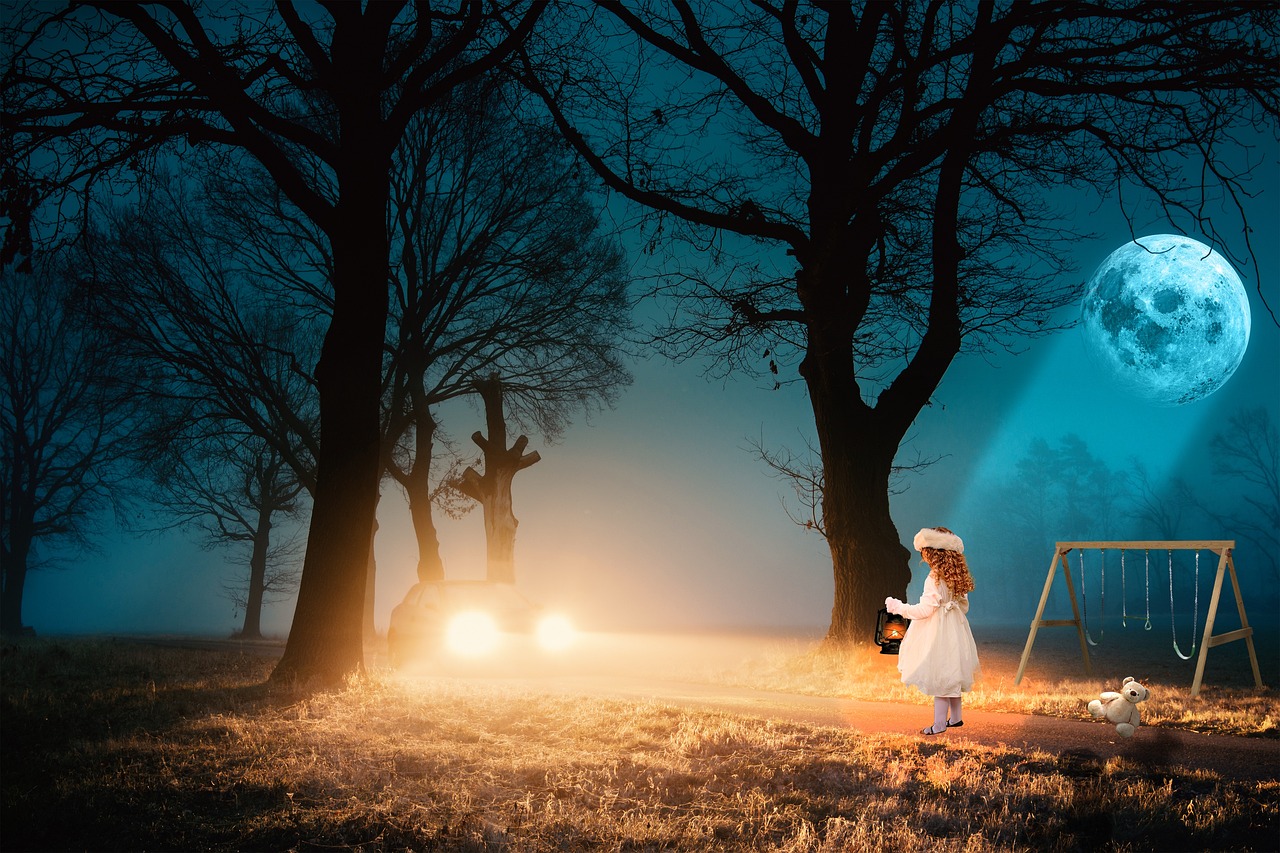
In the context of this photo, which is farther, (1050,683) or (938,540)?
(1050,683)

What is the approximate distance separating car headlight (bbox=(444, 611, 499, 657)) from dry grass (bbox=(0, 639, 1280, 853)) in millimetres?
6640

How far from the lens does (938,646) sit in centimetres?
832

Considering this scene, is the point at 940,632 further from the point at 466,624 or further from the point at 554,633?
the point at 466,624

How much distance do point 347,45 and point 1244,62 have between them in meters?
11.2

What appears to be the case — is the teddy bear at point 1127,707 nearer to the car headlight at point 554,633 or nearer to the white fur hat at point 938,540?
the white fur hat at point 938,540

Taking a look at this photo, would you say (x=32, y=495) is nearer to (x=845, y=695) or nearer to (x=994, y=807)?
(x=845, y=695)

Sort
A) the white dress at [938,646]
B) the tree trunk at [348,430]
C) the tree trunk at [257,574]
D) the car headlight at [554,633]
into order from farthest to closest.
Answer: the tree trunk at [257,574], the car headlight at [554,633], the tree trunk at [348,430], the white dress at [938,646]

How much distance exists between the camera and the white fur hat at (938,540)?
850 cm

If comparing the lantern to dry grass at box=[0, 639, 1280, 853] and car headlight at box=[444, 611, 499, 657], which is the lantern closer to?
dry grass at box=[0, 639, 1280, 853]

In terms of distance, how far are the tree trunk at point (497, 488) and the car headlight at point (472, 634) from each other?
749cm

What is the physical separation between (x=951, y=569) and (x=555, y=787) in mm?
3868

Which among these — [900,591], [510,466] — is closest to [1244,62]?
[900,591]

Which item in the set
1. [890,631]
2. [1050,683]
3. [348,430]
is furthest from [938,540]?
[348,430]

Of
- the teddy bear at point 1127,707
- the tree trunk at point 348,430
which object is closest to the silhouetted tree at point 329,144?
the tree trunk at point 348,430
